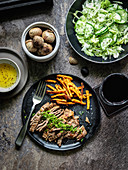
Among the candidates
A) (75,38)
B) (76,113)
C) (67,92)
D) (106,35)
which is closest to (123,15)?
(106,35)

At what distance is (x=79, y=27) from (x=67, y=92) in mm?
592

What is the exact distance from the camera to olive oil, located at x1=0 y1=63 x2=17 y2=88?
1.75 m

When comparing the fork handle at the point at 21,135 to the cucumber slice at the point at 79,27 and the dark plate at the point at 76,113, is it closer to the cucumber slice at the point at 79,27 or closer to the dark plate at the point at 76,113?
the dark plate at the point at 76,113

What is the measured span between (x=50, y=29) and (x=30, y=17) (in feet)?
1.00

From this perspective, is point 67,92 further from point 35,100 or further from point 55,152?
point 55,152

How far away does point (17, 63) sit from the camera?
1.81 meters

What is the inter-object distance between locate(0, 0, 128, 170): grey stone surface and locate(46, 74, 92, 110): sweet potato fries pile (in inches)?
4.2

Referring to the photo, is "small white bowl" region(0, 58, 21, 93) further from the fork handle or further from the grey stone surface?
the fork handle

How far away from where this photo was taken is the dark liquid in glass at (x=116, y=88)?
1590 millimetres


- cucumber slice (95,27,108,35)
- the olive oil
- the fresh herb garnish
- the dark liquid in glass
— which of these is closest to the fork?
the fresh herb garnish

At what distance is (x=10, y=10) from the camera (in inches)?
69.9

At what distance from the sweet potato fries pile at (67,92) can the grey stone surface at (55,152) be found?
11 centimetres

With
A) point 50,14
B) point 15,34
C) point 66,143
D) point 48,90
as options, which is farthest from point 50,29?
point 66,143

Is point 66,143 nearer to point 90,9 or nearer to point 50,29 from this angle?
point 50,29
